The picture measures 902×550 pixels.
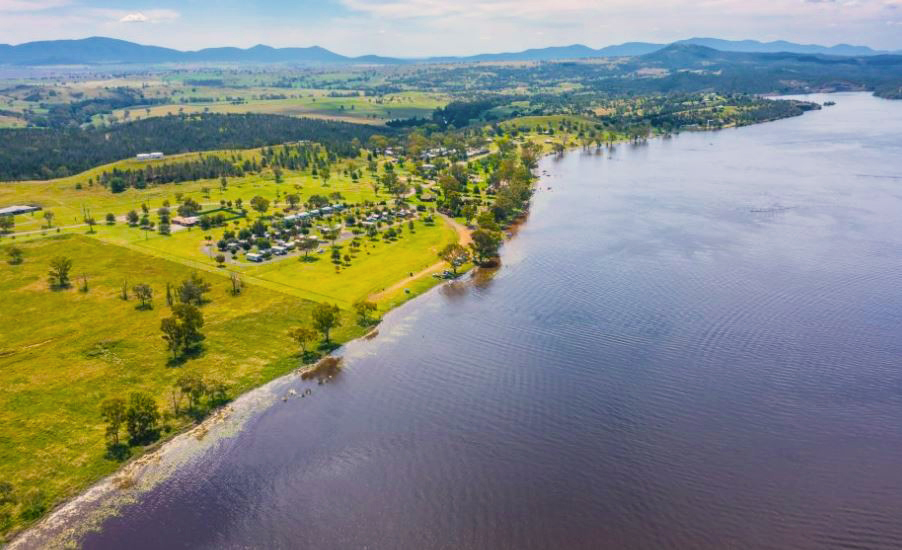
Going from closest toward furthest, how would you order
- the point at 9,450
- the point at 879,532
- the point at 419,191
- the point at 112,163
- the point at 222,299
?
the point at 879,532
the point at 9,450
the point at 222,299
the point at 419,191
the point at 112,163

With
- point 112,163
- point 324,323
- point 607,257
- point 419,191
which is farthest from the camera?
point 112,163

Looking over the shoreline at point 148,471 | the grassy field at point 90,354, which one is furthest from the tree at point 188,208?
the shoreline at point 148,471

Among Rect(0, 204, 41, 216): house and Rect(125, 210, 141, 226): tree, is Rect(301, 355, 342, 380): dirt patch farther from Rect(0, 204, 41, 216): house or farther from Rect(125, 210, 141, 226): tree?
Rect(0, 204, 41, 216): house

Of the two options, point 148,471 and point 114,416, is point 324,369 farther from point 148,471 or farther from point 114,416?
point 114,416

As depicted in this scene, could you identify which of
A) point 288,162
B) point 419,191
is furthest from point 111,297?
point 288,162

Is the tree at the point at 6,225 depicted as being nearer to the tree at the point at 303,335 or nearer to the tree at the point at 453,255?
the tree at the point at 303,335

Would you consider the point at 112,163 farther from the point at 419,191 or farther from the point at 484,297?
the point at 484,297
